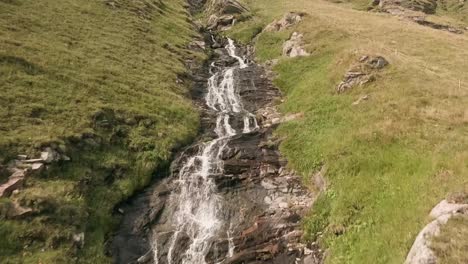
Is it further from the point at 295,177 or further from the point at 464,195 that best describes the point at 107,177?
the point at 464,195

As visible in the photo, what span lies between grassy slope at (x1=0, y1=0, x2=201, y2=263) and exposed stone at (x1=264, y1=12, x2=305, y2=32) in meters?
19.9

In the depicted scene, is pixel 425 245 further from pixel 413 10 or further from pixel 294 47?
pixel 413 10

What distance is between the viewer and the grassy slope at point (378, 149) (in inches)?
662

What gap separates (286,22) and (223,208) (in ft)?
153

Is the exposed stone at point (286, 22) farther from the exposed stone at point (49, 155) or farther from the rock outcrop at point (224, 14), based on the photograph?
the exposed stone at point (49, 155)

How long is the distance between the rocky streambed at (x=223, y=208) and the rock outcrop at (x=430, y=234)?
619 centimetres

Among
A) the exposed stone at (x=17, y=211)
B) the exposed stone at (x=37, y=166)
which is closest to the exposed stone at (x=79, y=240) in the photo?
the exposed stone at (x=17, y=211)

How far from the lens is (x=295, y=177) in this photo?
25.9 metres

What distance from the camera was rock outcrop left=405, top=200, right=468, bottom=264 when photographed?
1243cm

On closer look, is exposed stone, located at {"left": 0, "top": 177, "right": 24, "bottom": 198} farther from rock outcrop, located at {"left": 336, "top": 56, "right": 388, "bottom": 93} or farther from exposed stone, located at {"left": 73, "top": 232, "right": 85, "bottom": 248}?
rock outcrop, located at {"left": 336, "top": 56, "right": 388, "bottom": 93}

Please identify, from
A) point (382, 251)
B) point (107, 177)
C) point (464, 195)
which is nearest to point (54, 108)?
point (107, 177)

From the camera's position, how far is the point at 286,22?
64438 millimetres

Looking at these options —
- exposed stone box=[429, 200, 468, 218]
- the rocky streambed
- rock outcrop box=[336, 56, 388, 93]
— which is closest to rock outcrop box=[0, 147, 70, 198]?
the rocky streambed

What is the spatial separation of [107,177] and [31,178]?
174 inches
